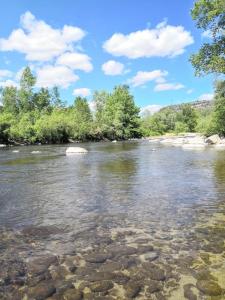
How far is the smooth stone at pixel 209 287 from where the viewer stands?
5.23m

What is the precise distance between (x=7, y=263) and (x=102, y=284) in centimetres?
210

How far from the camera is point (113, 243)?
7.56 metres

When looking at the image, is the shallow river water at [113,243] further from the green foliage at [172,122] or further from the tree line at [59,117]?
the green foliage at [172,122]

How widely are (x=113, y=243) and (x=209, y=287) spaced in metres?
2.67

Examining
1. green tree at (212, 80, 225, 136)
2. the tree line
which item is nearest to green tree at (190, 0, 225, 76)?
green tree at (212, 80, 225, 136)

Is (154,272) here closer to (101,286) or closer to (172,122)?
(101,286)

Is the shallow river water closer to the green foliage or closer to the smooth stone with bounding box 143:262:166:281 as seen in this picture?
the smooth stone with bounding box 143:262:166:281

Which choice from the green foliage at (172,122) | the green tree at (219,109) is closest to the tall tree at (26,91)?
the green foliage at (172,122)

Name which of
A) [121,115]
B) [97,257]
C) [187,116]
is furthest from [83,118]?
[97,257]

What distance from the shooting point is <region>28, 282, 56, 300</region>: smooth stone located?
527 centimetres

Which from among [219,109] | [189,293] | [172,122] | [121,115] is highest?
[121,115]

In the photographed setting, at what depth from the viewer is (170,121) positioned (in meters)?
150

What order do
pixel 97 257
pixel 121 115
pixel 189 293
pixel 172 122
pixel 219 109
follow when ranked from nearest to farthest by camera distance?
pixel 189 293
pixel 97 257
pixel 219 109
pixel 121 115
pixel 172 122

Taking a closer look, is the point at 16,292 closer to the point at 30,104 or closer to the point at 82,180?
the point at 82,180
